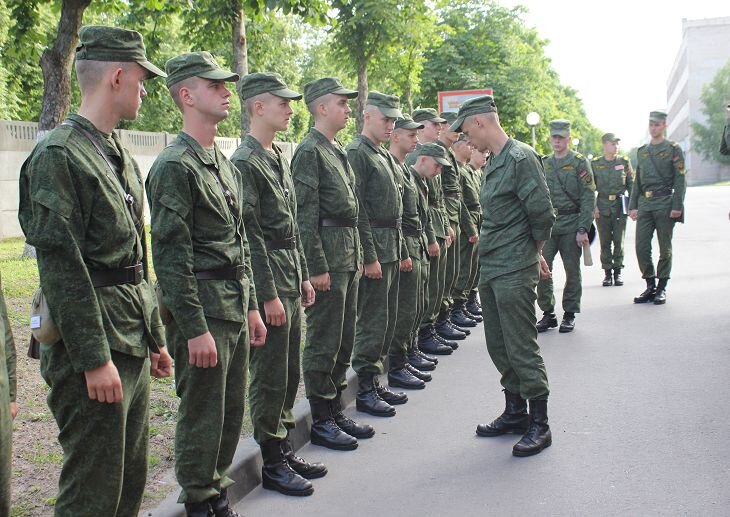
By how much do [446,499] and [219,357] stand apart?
1552 mm

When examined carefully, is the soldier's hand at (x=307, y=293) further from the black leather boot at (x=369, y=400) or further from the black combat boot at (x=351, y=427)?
the black leather boot at (x=369, y=400)

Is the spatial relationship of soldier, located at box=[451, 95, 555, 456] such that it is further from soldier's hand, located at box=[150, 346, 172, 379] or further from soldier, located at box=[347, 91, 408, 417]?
soldier's hand, located at box=[150, 346, 172, 379]

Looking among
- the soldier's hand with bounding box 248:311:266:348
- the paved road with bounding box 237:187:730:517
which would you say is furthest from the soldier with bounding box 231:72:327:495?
the soldier's hand with bounding box 248:311:266:348

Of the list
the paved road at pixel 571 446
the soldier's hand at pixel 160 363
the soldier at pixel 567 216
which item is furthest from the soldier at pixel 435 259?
the soldier's hand at pixel 160 363

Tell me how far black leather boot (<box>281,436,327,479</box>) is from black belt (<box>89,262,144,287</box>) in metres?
2.01

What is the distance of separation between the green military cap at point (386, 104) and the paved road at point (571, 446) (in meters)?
2.29

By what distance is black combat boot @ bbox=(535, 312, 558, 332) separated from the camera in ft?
30.9

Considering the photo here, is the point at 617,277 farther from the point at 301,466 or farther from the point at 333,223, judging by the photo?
the point at 301,466

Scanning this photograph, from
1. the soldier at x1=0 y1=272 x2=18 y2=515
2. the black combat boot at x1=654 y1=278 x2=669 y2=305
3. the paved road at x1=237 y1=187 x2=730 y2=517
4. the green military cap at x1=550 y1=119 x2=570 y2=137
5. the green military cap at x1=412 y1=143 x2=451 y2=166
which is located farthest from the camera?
the black combat boot at x1=654 y1=278 x2=669 y2=305

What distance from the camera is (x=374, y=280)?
640 cm

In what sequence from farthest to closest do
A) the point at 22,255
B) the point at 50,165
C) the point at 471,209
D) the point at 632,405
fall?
the point at 22,255, the point at 471,209, the point at 632,405, the point at 50,165

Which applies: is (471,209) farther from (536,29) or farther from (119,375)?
(536,29)

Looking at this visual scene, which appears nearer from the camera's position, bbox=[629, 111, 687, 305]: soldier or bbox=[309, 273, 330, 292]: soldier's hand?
bbox=[309, 273, 330, 292]: soldier's hand

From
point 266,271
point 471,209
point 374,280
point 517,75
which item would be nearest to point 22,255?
point 471,209
